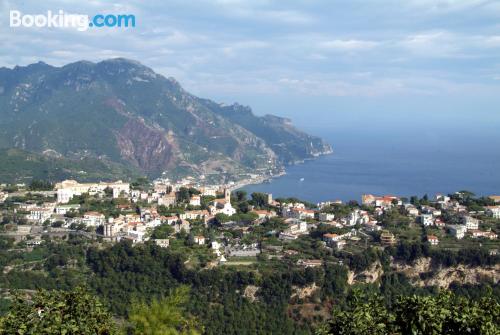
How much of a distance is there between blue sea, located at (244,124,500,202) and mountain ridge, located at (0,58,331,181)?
7.75m

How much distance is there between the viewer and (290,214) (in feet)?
123

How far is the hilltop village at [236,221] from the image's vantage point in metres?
30.8

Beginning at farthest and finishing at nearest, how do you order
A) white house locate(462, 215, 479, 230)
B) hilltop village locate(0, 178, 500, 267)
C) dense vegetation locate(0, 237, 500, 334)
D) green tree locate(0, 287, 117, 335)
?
1. white house locate(462, 215, 479, 230)
2. hilltop village locate(0, 178, 500, 267)
3. dense vegetation locate(0, 237, 500, 334)
4. green tree locate(0, 287, 117, 335)

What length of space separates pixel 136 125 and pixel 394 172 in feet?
150

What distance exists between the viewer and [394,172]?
86.4 meters

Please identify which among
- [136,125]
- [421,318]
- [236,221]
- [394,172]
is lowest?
[394,172]

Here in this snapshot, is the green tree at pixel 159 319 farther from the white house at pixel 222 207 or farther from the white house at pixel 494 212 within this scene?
the white house at pixel 494 212

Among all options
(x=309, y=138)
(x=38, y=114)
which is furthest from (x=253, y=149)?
(x=38, y=114)

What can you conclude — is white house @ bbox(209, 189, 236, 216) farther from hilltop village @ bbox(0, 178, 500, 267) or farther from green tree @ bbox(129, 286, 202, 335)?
green tree @ bbox(129, 286, 202, 335)

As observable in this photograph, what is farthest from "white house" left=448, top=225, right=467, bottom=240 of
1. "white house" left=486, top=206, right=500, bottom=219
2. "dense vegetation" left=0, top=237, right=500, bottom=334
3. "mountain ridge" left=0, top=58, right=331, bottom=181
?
"mountain ridge" left=0, top=58, right=331, bottom=181

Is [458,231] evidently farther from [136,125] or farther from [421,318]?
[136,125]

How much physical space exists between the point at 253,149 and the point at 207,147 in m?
9.53

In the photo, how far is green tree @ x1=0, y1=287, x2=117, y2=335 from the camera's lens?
393 inches

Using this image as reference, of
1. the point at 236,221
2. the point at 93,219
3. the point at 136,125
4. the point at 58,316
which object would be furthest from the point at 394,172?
the point at 58,316
